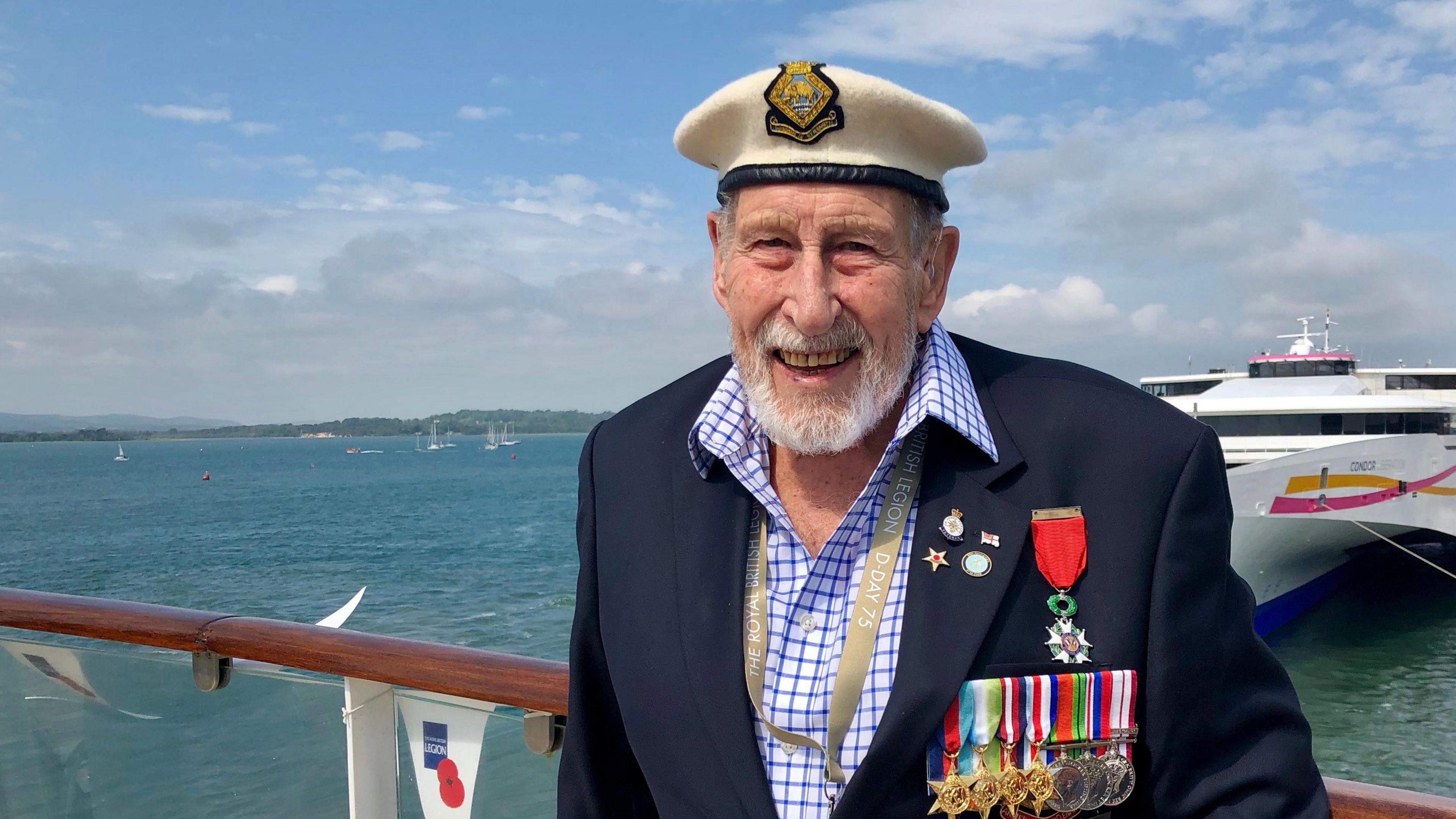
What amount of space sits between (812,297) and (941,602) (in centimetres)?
50

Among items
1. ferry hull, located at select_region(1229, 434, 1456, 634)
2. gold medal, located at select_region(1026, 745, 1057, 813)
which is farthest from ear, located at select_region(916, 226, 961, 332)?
ferry hull, located at select_region(1229, 434, 1456, 634)

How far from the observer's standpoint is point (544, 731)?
2.16 metres

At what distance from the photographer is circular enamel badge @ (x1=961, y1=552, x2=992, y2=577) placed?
4.86 ft

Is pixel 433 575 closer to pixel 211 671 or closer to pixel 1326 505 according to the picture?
pixel 1326 505

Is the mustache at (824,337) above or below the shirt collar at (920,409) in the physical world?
above

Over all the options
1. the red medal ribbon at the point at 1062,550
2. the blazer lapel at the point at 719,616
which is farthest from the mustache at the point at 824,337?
the red medal ribbon at the point at 1062,550

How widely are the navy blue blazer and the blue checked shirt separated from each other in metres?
0.05

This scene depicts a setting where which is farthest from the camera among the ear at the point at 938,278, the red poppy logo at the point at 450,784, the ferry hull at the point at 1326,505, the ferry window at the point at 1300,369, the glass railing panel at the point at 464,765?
the ferry window at the point at 1300,369

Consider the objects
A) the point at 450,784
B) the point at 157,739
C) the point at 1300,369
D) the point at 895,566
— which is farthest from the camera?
the point at 1300,369

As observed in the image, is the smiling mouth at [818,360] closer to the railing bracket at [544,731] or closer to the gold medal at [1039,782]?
the gold medal at [1039,782]

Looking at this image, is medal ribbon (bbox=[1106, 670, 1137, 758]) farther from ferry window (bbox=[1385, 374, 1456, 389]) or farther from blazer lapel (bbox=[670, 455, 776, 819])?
ferry window (bbox=[1385, 374, 1456, 389])

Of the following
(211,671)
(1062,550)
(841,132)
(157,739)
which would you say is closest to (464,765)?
(211,671)

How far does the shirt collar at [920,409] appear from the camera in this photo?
5.05 feet

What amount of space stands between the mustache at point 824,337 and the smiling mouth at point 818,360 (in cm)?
1
